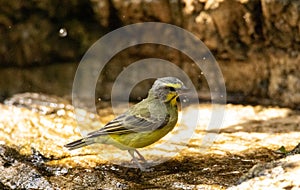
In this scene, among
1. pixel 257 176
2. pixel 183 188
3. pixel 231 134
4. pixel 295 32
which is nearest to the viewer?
pixel 257 176

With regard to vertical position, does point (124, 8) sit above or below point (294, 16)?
above

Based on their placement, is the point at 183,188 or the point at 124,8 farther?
the point at 124,8

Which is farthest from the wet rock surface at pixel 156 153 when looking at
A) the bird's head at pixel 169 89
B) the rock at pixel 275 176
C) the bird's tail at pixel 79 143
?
the bird's head at pixel 169 89

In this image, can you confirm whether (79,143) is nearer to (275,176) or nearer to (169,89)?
(169,89)

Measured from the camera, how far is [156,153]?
628 cm

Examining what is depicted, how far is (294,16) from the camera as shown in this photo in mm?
7098

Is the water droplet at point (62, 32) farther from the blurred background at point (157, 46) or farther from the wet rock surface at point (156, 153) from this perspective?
the wet rock surface at point (156, 153)

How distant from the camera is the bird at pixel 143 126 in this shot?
5773 mm

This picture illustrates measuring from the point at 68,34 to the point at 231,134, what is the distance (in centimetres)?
275

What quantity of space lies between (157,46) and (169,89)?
2.18 metres

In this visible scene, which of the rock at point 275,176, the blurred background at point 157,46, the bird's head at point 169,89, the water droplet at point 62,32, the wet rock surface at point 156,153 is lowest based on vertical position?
the rock at point 275,176

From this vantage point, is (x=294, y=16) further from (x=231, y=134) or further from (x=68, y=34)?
(x=68, y=34)

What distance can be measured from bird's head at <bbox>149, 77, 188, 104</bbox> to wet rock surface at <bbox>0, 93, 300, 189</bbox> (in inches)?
24.9

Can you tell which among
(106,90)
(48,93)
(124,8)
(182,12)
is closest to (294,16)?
(182,12)
